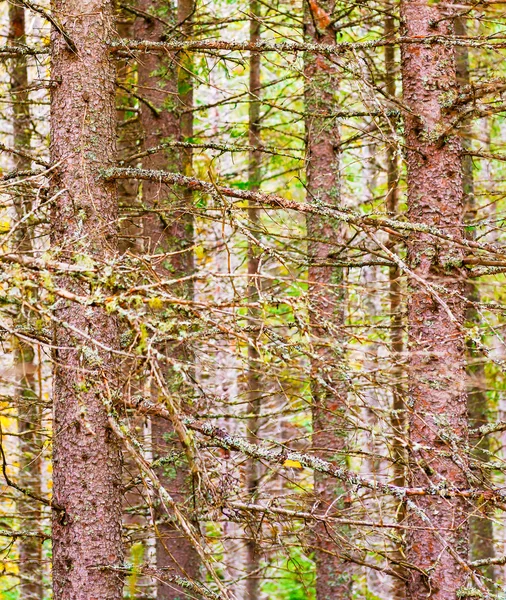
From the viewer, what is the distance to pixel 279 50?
191 inches

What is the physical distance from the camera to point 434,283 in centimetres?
535

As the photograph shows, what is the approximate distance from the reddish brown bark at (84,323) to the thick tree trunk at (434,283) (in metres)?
2.16

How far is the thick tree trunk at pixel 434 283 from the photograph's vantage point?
539 cm

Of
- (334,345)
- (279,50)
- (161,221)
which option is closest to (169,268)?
(161,221)

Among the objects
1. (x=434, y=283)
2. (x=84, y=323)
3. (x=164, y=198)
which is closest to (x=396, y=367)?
(x=434, y=283)

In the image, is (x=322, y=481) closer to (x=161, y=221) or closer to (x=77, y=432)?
(x=161, y=221)

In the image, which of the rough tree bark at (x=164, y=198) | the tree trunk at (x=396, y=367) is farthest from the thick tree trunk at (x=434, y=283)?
the rough tree bark at (x=164, y=198)

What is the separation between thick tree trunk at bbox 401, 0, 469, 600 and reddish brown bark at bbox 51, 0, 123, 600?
2162 millimetres

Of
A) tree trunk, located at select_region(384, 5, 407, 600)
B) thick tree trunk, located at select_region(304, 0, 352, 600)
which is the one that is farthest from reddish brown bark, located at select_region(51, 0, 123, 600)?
thick tree trunk, located at select_region(304, 0, 352, 600)

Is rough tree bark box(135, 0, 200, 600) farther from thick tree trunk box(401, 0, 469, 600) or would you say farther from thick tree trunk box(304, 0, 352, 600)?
thick tree trunk box(401, 0, 469, 600)

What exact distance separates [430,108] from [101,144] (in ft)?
8.27

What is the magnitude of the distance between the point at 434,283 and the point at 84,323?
244 centimetres

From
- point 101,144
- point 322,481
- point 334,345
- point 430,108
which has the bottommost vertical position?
point 322,481

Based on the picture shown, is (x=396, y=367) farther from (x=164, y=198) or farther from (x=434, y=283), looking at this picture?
(x=164, y=198)
